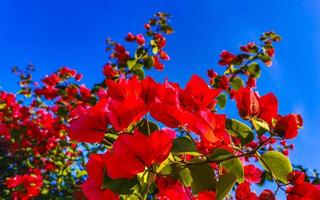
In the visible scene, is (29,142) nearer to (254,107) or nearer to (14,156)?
(14,156)

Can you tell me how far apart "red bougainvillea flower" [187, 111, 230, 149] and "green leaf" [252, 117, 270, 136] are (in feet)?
0.28

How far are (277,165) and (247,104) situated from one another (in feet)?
0.54

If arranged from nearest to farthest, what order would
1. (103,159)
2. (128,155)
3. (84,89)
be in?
(128,155), (103,159), (84,89)

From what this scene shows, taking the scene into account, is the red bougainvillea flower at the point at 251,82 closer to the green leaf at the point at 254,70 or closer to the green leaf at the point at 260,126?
the green leaf at the point at 254,70

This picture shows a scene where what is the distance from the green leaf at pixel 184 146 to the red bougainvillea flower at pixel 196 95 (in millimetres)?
78

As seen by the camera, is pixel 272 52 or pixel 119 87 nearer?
pixel 119 87

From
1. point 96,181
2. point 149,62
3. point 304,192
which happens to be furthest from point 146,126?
point 149,62

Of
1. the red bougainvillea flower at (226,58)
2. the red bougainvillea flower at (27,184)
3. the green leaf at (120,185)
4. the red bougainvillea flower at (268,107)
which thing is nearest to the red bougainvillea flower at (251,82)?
the red bougainvillea flower at (226,58)

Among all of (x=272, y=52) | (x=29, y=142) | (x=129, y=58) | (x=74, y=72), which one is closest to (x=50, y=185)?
(x=29, y=142)

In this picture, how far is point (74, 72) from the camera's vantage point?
478 centimetres

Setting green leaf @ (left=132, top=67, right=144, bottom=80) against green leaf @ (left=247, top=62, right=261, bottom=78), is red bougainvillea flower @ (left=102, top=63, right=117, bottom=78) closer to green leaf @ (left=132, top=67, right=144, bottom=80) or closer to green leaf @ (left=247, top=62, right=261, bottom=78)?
green leaf @ (left=132, top=67, right=144, bottom=80)

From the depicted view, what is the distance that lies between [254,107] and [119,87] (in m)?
0.34

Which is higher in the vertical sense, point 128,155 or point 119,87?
point 119,87

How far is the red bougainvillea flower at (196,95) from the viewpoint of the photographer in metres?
1.02
